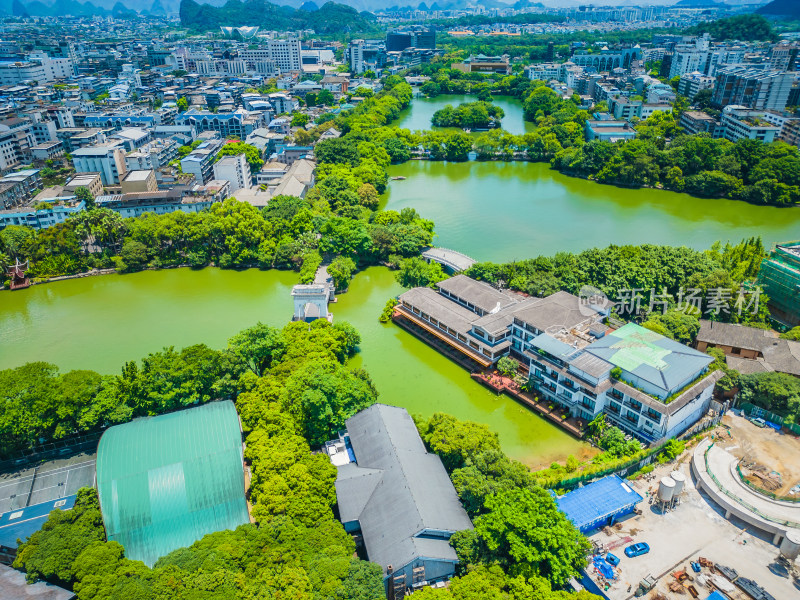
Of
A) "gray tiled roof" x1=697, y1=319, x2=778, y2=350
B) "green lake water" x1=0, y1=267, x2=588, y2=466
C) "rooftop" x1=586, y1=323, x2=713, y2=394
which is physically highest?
"rooftop" x1=586, y1=323, x2=713, y2=394

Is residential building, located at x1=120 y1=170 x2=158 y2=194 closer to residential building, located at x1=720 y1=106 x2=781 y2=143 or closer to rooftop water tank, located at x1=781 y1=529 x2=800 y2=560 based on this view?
rooftop water tank, located at x1=781 y1=529 x2=800 y2=560

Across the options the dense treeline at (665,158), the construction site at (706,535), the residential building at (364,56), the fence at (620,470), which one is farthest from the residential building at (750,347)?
the residential building at (364,56)

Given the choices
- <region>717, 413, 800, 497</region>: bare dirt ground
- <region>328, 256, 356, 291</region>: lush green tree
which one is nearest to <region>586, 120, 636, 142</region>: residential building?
<region>328, 256, 356, 291</region>: lush green tree

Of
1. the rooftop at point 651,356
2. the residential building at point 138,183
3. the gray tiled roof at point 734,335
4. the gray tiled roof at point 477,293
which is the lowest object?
the gray tiled roof at point 734,335

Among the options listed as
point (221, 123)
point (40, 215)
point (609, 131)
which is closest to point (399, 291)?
point (40, 215)

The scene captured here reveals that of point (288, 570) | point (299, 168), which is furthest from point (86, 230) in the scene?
point (288, 570)

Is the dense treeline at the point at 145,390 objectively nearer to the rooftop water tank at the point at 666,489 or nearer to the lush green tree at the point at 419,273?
the lush green tree at the point at 419,273

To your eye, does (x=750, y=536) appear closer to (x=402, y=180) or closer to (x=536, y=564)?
(x=536, y=564)

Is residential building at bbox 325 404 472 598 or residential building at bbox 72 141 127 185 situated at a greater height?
residential building at bbox 72 141 127 185
